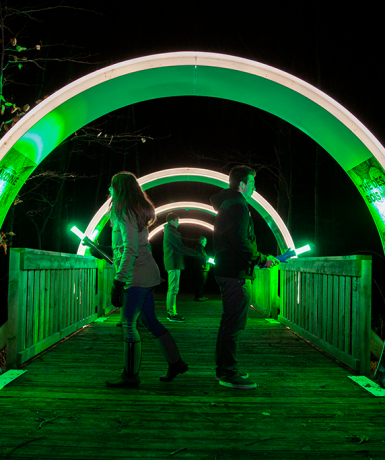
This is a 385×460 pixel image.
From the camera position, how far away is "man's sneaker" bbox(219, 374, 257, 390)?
3.57 metres

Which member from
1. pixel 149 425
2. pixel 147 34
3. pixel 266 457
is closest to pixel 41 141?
pixel 149 425

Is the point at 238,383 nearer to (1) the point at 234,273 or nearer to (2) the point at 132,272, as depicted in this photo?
(1) the point at 234,273

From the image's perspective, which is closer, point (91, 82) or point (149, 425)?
point (149, 425)

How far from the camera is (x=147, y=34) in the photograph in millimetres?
13922

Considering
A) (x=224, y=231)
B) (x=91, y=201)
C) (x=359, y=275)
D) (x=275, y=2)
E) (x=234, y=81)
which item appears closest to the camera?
(x=224, y=231)

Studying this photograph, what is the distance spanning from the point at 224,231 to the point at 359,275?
4.95 ft

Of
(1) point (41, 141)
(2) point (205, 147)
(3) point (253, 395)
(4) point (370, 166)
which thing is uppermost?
(2) point (205, 147)

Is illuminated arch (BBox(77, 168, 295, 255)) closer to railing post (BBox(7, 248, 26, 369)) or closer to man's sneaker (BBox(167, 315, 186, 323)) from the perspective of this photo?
man's sneaker (BBox(167, 315, 186, 323))

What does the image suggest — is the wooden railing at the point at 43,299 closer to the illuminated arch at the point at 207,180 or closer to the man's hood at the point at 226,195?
the illuminated arch at the point at 207,180

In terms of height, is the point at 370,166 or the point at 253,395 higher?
the point at 370,166

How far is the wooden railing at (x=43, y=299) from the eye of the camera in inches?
162

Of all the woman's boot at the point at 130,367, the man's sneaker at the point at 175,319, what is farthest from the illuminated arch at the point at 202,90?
the man's sneaker at the point at 175,319

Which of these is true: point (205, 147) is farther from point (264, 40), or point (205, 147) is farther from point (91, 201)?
point (264, 40)

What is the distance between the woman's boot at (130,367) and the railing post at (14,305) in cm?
122
